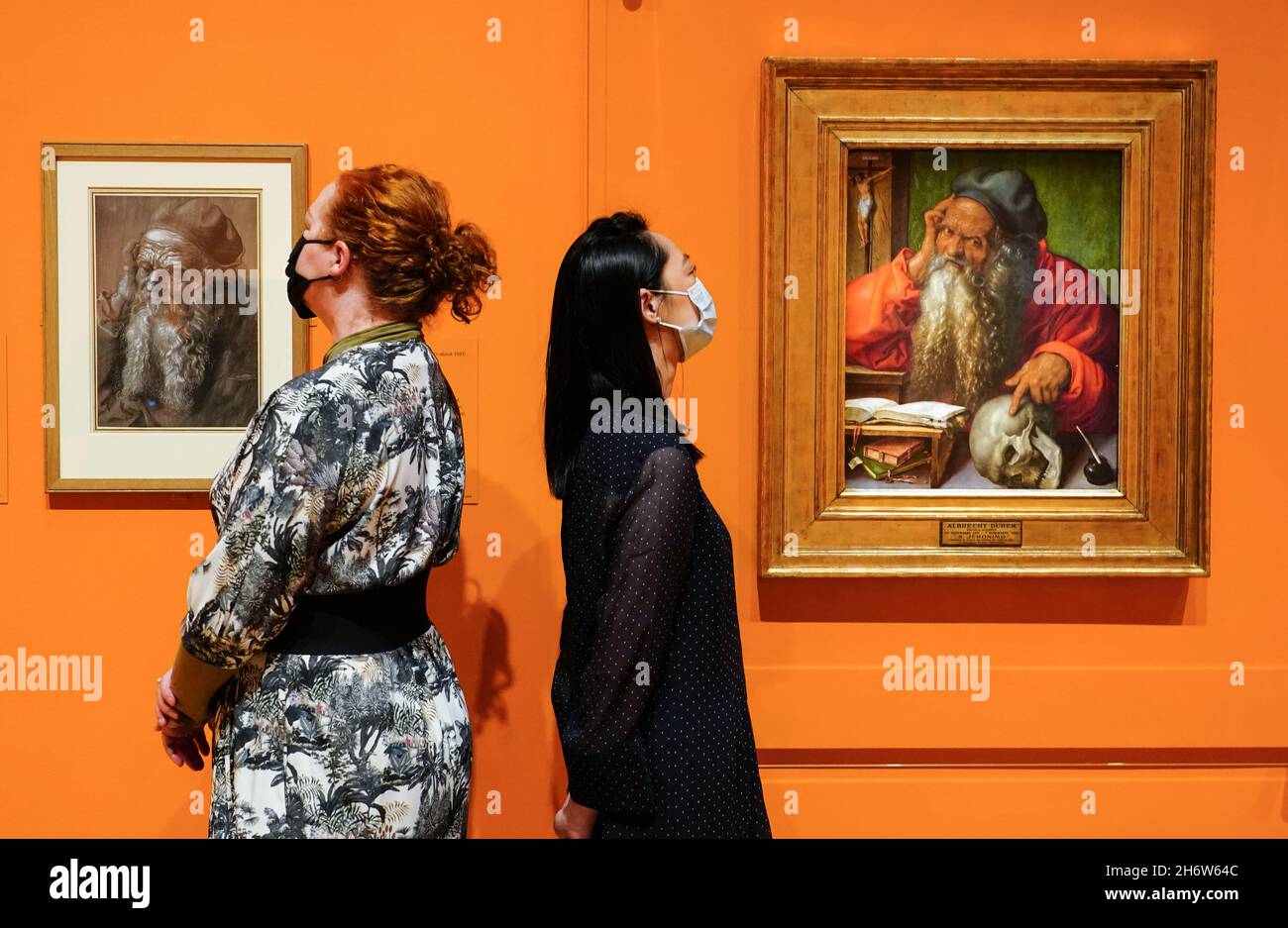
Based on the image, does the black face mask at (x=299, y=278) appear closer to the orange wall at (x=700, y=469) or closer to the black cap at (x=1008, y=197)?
the orange wall at (x=700, y=469)

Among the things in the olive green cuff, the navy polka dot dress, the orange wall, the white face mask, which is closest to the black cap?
the orange wall

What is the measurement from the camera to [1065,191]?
9.60 feet

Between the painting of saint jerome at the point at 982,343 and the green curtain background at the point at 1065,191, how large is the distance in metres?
0.01

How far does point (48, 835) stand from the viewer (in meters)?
2.91

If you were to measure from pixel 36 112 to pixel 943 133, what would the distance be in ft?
7.94

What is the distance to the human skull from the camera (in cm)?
294

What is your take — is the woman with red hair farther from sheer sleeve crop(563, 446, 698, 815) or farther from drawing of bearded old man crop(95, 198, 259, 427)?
drawing of bearded old man crop(95, 198, 259, 427)

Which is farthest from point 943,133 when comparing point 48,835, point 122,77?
point 48,835

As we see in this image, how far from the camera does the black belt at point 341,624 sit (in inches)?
76.2

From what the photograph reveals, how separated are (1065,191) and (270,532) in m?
2.26

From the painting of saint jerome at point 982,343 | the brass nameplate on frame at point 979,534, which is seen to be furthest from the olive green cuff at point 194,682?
the brass nameplate on frame at point 979,534
